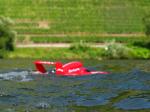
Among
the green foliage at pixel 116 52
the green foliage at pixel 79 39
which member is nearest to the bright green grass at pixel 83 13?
the green foliage at pixel 79 39

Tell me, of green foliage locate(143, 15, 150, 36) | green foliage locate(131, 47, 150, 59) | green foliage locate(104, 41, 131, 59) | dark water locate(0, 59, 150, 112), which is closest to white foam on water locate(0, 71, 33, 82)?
dark water locate(0, 59, 150, 112)

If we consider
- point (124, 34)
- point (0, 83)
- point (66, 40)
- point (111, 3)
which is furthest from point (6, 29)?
point (0, 83)

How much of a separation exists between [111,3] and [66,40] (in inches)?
958

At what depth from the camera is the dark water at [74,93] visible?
2370 centimetres

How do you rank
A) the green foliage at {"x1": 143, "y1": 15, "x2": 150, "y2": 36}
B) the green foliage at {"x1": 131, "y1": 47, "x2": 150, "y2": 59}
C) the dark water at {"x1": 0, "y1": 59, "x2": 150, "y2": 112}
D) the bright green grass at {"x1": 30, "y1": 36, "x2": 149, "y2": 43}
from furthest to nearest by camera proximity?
the bright green grass at {"x1": 30, "y1": 36, "x2": 149, "y2": 43}, the green foliage at {"x1": 143, "y1": 15, "x2": 150, "y2": 36}, the green foliage at {"x1": 131, "y1": 47, "x2": 150, "y2": 59}, the dark water at {"x1": 0, "y1": 59, "x2": 150, "y2": 112}

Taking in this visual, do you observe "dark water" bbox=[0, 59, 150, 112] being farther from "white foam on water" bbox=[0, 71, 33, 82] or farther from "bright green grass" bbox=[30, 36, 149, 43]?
"bright green grass" bbox=[30, 36, 149, 43]

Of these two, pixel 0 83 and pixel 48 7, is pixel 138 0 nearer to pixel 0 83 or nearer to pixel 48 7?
pixel 48 7

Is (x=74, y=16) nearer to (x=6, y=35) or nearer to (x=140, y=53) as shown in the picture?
(x=6, y=35)

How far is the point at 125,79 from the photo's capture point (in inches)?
1490

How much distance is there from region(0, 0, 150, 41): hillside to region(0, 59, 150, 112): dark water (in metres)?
56.9

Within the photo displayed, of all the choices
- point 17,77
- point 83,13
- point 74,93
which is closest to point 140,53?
point 83,13

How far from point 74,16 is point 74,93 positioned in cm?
7901

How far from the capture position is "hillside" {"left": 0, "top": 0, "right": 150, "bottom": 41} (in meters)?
101

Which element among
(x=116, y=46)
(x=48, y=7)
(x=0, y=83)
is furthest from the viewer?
(x=48, y=7)
